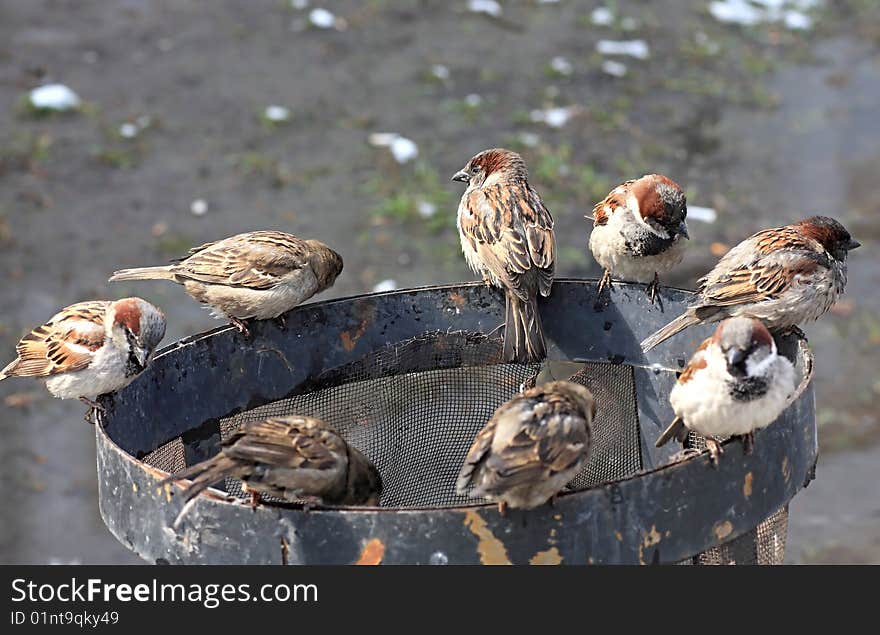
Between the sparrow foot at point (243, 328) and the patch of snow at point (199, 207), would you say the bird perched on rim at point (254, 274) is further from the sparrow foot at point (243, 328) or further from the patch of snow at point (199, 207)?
the patch of snow at point (199, 207)

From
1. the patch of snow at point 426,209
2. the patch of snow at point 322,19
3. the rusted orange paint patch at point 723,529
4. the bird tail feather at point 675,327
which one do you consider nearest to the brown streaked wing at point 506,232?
the bird tail feather at point 675,327

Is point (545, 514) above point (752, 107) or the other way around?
above

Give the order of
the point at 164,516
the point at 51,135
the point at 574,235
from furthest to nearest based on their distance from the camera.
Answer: the point at 51,135 < the point at 574,235 < the point at 164,516

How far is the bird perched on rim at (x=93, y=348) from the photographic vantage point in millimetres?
4227

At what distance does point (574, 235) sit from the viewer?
876 cm

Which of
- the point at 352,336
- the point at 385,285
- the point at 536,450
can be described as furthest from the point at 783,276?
the point at 385,285

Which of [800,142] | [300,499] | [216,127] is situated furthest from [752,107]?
[300,499]

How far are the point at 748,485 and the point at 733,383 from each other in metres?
0.47

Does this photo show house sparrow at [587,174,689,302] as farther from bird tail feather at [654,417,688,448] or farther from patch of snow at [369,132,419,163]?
patch of snow at [369,132,419,163]

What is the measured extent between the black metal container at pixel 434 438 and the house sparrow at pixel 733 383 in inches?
6.0

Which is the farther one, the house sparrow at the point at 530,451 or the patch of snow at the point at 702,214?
the patch of snow at the point at 702,214
